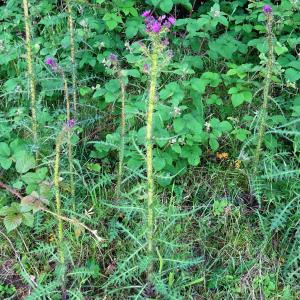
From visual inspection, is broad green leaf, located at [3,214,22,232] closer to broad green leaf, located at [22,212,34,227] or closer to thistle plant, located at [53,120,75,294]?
broad green leaf, located at [22,212,34,227]

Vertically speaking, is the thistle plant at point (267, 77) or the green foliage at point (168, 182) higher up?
the thistle plant at point (267, 77)

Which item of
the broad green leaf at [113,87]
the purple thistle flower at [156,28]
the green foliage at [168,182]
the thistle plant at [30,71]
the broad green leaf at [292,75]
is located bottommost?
the green foliage at [168,182]

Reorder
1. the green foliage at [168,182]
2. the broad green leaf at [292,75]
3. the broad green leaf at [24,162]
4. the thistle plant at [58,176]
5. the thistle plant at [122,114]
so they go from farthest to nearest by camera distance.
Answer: the broad green leaf at [292,75] < the broad green leaf at [24,162] < the green foliage at [168,182] < the thistle plant at [122,114] < the thistle plant at [58,176]

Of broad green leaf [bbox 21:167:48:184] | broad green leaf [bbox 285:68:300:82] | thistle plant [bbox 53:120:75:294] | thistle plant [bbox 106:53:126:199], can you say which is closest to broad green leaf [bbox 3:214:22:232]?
broad green leaf [bbox 21:167:48:184]

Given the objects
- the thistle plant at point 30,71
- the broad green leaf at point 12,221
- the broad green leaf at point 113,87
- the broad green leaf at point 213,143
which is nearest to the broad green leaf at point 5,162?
the thistle plant at point 30,71

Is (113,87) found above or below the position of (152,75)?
below

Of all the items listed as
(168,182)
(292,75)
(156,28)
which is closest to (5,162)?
(168,182)

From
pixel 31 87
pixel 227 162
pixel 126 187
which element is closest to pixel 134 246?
pixel 126 187

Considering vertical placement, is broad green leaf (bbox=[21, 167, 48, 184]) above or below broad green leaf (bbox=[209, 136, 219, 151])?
above

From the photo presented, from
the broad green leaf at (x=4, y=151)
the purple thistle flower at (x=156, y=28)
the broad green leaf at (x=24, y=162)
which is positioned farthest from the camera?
the broad green leaf at (x=4, y=151)

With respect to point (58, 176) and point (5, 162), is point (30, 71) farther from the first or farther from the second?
point (58, 176)

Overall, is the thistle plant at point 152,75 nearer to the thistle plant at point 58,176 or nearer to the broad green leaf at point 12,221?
the thistle plant at point 58,176

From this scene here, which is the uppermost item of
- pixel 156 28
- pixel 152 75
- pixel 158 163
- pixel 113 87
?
pixel 156 28

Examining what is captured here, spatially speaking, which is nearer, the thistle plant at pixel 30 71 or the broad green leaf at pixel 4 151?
the thistle plant at pixel 30 71
